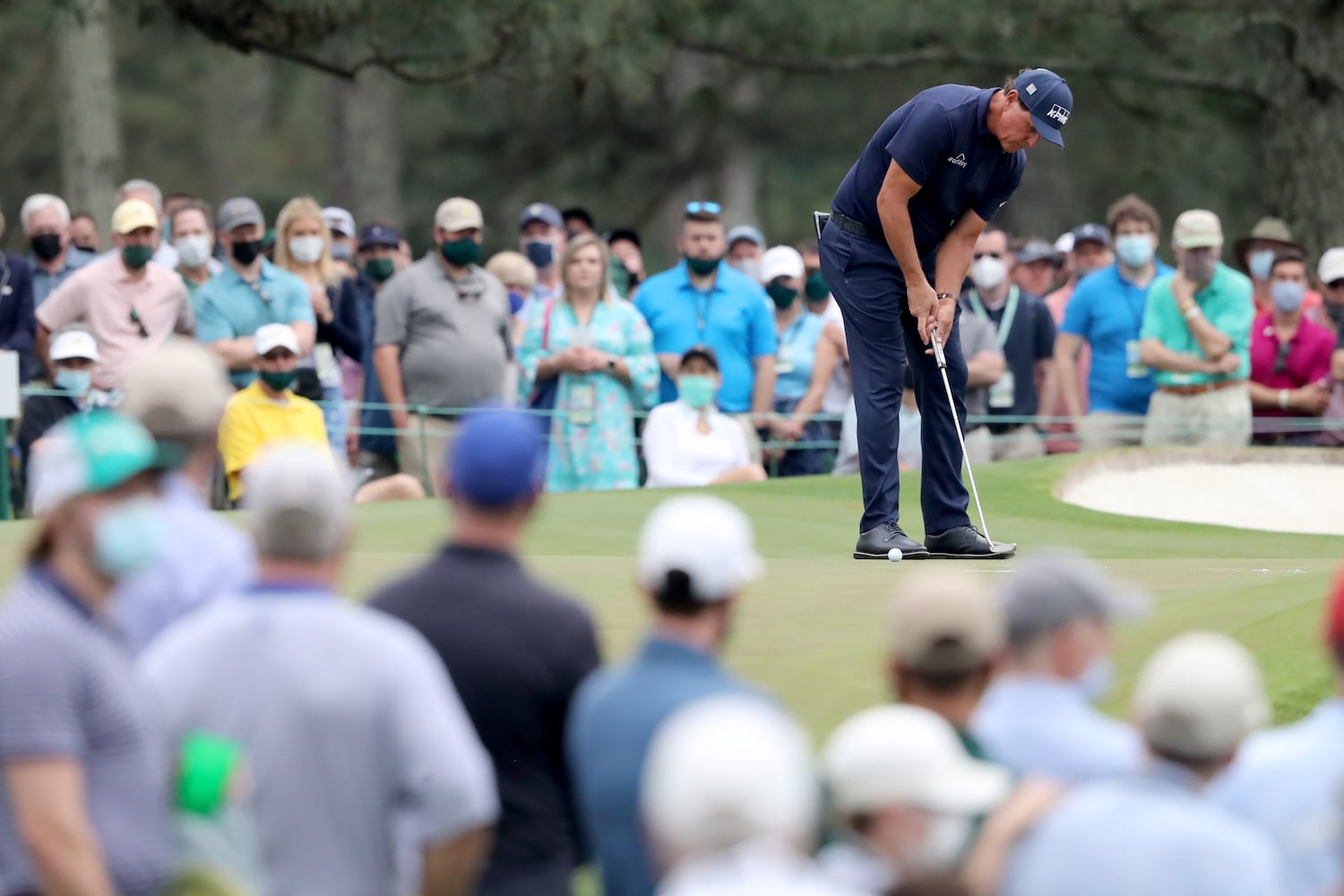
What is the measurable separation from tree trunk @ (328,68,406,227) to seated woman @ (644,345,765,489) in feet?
40.1

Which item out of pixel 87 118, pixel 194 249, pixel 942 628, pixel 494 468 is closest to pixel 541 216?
pixel 194 249

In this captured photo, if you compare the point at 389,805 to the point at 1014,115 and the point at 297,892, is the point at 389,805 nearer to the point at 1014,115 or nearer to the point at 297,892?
the point at 297,892

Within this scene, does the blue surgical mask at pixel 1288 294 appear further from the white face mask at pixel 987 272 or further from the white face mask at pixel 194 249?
the white face mask at pixel 194 249

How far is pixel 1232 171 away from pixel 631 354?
21276 millimetres

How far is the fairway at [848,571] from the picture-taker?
6621 millimetres

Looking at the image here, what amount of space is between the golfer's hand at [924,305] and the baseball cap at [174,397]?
188 inches

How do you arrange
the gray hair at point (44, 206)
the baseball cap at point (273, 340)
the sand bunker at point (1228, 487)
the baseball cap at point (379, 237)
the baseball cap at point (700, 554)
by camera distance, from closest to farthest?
the baseball cap at point (700, 554) < the baseball cap at point (273, 340) < the sand bunker at point (1228, 487) < the baseball cap at point (379, 237) < the gray hair at point (44, 206)

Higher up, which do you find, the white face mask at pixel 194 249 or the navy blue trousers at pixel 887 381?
the white face mask at pixel 194 249

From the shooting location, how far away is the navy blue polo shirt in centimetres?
890

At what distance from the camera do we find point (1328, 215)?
19.5m

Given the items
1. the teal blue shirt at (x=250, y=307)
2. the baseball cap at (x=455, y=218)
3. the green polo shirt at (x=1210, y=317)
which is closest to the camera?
the teal blue shirt at (x=250, y=307)

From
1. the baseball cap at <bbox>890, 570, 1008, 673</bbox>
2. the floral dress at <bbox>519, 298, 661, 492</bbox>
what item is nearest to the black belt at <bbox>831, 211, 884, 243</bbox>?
the floral dress at <bbox>519, 298, 661, 492</bbox>

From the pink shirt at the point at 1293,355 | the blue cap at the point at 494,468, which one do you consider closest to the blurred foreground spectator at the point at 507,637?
the blue cap at the point at 494,468

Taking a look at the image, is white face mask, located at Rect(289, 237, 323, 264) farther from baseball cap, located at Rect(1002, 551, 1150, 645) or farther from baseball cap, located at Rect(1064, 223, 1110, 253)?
baseball cap, located at Rect(1002, 551, 1150, 645)
